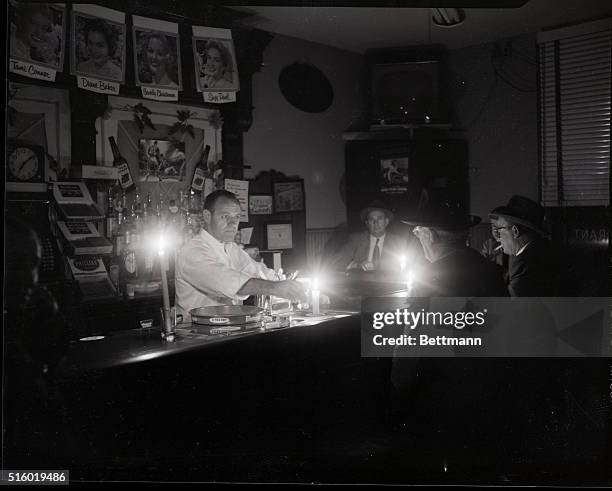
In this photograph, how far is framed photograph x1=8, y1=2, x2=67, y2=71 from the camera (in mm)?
2459

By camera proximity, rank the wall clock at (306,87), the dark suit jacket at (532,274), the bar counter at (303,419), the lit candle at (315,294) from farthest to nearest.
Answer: the wall clock at (306,87) < the lit candle at (315,294) < the dark suit jacket at (532,274) < the bar counter at (303,419)

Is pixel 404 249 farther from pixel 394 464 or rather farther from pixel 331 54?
pixel 394 464

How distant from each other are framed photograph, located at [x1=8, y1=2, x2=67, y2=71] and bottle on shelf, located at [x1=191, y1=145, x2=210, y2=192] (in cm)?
94

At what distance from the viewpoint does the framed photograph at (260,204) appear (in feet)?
10.4

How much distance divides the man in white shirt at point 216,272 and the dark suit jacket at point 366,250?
1.04m

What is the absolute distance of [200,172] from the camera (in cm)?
347

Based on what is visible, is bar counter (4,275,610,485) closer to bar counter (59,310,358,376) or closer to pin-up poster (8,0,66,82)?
bar counter (59,310,358,376)

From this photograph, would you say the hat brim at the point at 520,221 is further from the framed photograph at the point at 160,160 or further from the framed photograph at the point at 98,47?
the framed photograph at the point at 98,47

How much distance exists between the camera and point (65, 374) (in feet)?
5.58

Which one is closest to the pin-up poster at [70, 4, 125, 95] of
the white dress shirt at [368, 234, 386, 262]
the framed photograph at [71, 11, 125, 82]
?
the framed photograph at [71, 11, 125, 82]

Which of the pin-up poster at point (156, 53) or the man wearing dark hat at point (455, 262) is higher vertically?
the pin-up poster at point (156, 53)

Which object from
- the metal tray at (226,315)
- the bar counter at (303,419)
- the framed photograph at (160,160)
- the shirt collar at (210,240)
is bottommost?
the bar counter at (303,419)

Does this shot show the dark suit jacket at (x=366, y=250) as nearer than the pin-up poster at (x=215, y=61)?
No

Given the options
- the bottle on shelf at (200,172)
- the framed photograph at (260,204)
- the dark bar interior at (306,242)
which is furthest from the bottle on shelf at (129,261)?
the framed photograph at (260,204)
